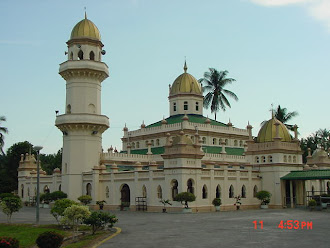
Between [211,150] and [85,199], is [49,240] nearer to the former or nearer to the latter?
[85,199]

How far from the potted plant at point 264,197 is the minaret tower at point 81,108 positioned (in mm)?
18273

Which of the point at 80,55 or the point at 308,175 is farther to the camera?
the point at 80,55

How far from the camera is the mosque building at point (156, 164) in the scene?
4266 cm

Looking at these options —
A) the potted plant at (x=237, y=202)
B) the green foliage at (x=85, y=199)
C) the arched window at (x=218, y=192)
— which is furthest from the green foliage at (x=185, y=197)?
the green foliage at (x=85, y=199)

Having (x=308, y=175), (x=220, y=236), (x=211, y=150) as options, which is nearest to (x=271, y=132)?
(x=308, y=175)

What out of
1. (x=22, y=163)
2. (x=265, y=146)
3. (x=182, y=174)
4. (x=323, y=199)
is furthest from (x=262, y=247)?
(x=22, y=163)

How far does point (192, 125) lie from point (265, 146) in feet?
34.0

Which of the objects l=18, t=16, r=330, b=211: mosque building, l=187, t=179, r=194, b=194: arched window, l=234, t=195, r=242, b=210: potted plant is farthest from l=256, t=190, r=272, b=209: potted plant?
l=187, t=179, r=194, b=194: arched window

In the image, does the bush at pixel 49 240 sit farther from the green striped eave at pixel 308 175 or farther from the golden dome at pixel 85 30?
the golden dome at pixel 85 30

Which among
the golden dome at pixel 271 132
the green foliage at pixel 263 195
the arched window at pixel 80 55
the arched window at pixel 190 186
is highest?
the arched window at pixel 80 55

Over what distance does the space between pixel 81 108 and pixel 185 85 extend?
17370mm

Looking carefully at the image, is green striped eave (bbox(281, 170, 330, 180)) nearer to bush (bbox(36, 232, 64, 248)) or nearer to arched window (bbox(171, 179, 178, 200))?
arched window (bbox(171, 179, 178, 200))

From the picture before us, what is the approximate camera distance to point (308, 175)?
45.4 meters

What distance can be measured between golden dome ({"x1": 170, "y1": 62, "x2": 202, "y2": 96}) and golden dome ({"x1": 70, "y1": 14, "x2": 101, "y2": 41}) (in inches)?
581
